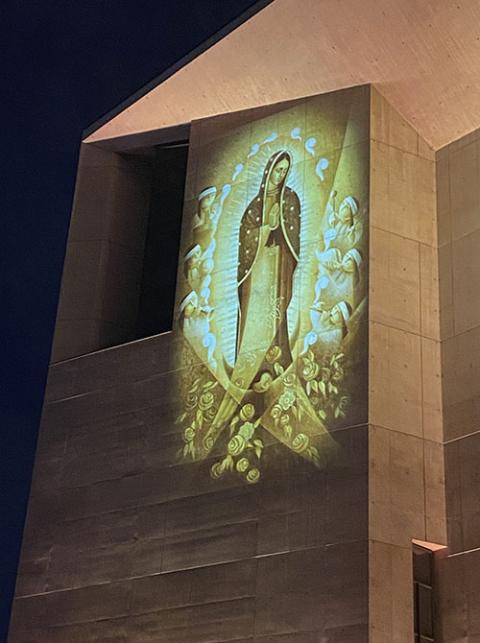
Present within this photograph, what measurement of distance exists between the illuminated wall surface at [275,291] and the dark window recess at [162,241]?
5.76 ft

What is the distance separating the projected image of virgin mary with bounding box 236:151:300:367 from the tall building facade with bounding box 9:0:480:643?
0.03m

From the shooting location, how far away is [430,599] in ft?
37.5

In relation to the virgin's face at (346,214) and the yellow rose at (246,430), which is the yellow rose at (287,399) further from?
the virgin's face at (346,214)

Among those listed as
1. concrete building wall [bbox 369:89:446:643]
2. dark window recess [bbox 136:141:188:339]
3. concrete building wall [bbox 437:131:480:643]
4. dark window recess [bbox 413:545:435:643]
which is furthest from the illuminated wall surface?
dark window recess [bbox 136:141:188:339]

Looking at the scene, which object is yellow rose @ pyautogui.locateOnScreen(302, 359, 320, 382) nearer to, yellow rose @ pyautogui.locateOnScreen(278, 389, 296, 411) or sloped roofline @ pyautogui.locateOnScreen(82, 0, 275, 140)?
yellow rose @ pyautogui.locateOnScreen(278, 389, 296, 411)

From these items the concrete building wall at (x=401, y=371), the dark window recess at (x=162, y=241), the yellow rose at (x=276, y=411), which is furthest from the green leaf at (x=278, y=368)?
the dark window recess at (x=162, y=241)

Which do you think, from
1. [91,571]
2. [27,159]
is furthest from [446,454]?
[27,159]

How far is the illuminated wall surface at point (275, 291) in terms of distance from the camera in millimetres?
12312

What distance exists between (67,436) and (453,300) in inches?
211

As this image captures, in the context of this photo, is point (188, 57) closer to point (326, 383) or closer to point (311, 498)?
point (326, 383)

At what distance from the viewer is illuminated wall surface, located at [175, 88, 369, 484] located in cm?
1231

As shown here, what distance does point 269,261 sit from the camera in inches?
537

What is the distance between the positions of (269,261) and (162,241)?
373 centimetres

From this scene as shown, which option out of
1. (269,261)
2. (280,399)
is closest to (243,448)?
(280,399)
